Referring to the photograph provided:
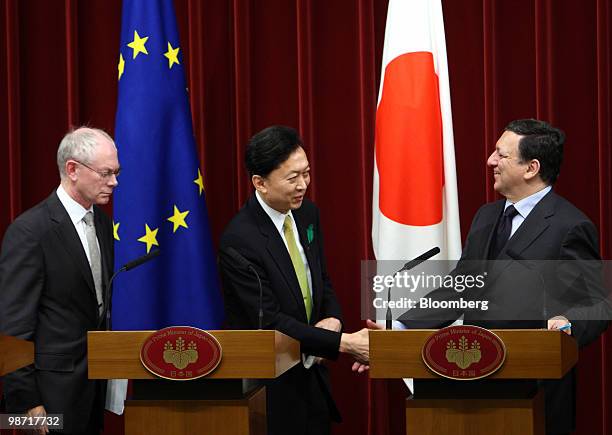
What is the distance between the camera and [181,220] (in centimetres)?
421

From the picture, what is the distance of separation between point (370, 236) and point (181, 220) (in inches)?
39.7

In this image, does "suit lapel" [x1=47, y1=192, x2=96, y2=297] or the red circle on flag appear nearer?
"suit lapel" [x1=47, y1=192, x2=96, y2=297]

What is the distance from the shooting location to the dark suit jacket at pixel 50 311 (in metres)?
3.15

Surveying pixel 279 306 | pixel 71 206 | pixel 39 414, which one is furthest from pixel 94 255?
pixel 279 306

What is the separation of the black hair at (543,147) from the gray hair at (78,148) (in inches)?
63.2

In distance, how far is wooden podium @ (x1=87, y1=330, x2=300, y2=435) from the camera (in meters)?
2.77

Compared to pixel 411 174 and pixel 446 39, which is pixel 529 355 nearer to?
pixel 411 174

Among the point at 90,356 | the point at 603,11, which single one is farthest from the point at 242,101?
the point at 90,356

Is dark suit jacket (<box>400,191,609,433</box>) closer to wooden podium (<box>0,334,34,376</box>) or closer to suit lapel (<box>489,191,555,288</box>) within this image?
suit lapel (<box>489,191,555,288</box>)

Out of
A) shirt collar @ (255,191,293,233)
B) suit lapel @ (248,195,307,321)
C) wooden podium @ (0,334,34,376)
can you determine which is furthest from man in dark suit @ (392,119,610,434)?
wooden podium @ (0,334,34,376)

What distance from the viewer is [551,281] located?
3.25 m

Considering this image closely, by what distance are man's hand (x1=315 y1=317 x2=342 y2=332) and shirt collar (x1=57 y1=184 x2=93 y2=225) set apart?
38.7 inches

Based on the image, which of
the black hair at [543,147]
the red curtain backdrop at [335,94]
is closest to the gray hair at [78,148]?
the red curtain backdrop at [335,94]

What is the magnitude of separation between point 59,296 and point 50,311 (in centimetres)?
6
